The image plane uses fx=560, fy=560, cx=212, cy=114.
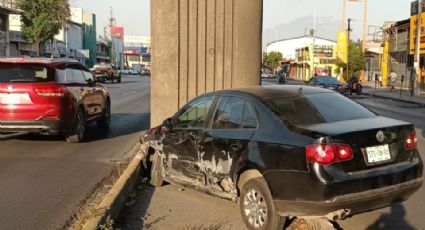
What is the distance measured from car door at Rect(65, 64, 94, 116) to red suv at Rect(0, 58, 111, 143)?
0.04 m

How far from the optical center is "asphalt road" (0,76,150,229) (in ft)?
20.7

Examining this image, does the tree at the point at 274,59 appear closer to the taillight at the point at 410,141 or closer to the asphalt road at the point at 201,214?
the asphalt road at the point at 201,214

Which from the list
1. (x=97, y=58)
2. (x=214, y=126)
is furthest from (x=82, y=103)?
(x=97, y=58)

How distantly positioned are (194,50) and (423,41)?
119 feet

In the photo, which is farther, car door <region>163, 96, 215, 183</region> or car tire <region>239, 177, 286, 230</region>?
car door <region>163, 96, 215, 183</region>

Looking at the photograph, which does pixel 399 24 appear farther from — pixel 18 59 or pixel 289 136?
pixel 289 136

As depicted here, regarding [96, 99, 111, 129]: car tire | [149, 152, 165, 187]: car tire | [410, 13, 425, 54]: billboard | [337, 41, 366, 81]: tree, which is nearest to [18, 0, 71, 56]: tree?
[410, 13, 425, 54]: billboard

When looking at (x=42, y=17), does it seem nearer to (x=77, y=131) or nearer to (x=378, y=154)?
(x=77, y=131)

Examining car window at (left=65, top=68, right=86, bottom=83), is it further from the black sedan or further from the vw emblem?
the vw emblem

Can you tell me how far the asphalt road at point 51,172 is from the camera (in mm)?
6311

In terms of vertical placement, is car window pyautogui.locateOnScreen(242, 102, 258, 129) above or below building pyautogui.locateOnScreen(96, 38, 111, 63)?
below

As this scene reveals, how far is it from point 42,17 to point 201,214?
3798 centimetres

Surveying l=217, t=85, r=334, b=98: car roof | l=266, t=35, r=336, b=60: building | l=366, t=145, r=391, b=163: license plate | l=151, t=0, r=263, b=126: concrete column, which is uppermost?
l=266, t=35, r=336, b=60: building

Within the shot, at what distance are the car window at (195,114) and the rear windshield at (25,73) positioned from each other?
470 cm
